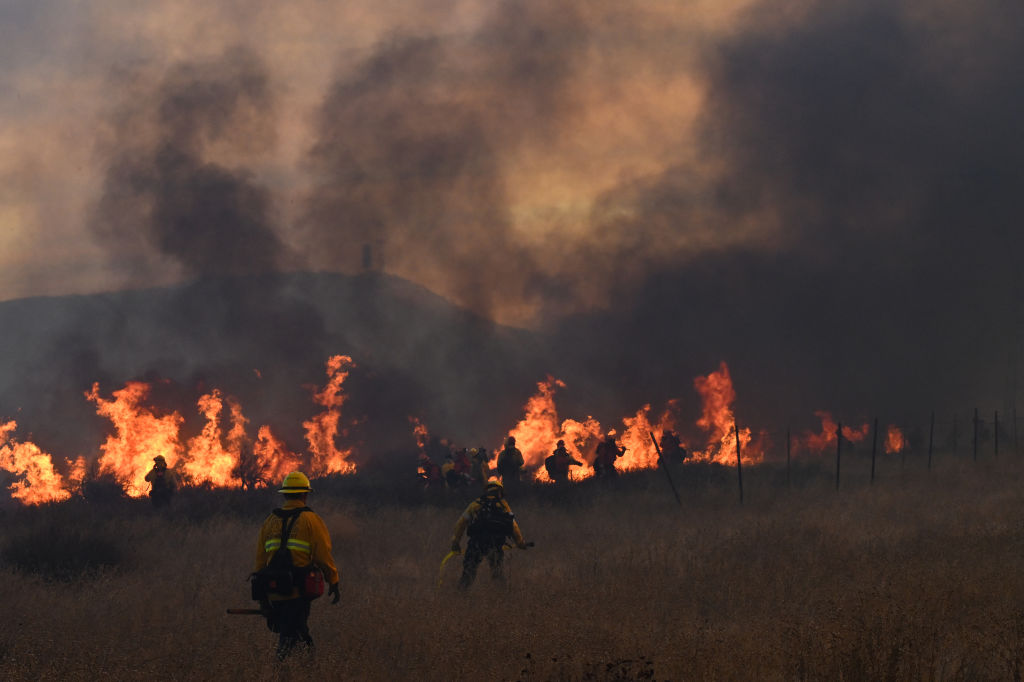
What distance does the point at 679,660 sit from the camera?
21.3 ft

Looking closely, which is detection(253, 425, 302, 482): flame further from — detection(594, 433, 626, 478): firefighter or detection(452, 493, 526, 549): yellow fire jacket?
detection(452, 493, 526, 549): yellow fire jacket

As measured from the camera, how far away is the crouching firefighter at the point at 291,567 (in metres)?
6.77

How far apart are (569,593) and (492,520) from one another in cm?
133

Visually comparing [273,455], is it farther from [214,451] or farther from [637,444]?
[637,444]

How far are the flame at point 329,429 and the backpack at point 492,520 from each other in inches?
637

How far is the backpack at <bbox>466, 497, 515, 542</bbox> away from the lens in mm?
10273

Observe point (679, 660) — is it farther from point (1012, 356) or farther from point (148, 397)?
point (1012, 356)

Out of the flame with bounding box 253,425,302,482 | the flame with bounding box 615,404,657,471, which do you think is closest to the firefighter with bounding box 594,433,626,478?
the flame with bounding box 615,404,657,471

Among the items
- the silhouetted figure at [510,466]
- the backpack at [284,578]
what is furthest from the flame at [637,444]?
the backpack at [284,578]

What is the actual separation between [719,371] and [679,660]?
33.6 m

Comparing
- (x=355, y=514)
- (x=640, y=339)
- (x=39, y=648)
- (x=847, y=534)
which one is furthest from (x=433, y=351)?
(x=39, y=648)

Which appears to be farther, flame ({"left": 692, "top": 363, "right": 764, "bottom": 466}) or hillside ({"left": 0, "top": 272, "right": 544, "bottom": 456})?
flame ({"left": 692, "top": 363, "right": 764, "bottom": 466})

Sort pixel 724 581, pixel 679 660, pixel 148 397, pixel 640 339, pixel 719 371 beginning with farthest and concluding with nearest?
pixel 640 339, pixel 719 371, pixel 148 397, pixel 724 581, pixel 679 660

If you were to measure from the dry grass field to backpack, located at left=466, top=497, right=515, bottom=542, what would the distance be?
690 mm
